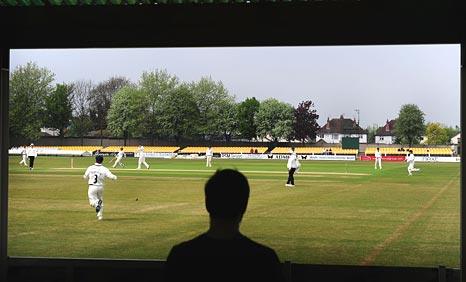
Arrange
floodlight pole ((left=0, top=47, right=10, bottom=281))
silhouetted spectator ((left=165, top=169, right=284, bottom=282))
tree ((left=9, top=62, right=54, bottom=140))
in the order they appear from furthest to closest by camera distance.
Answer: tree ((left=9, top=62, right=54, bottom=140)) < floodlight pole ((left=0, top=47, right=10, bottom=281)) < silhouetted spectator ((left=165, top=169, right=284, bottom=282))

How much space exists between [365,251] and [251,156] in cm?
4894

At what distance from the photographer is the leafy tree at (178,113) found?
7438 centimetres

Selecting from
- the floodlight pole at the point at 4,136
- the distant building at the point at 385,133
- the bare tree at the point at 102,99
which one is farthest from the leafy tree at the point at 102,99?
the floodlight pole at the point at 4,136

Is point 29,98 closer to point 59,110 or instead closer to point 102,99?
point 59,110

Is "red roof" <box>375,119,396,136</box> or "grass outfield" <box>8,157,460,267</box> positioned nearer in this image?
"grass outfield" <box>8,157,460,267</box>

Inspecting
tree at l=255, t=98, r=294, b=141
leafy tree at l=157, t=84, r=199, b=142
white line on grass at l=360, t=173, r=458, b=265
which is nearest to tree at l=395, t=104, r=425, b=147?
tree at l=255, t=98, r=294, b=141

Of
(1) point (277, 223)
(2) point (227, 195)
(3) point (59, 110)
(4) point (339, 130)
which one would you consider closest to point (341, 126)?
(4) point (339, 130)

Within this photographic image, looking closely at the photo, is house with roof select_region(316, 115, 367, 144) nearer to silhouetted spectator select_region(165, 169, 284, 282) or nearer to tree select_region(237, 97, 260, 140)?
tree select_region(237, 97, 260, 140)

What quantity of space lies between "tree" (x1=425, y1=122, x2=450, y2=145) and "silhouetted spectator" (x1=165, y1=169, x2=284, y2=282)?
77.3 meters

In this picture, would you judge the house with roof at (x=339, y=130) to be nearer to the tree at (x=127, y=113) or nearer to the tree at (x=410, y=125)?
the tree at (x=410, y=125)

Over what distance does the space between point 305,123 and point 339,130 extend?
75.9 feet

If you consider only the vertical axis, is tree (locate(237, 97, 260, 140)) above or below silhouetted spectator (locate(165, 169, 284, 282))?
above

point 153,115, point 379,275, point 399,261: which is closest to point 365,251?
point 399,261

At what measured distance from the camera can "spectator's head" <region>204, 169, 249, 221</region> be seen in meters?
2.59
